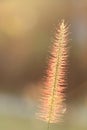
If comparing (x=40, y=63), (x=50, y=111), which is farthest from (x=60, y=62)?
(x=40, y=63)

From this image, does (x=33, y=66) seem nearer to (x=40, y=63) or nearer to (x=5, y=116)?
(x=40, y=63)

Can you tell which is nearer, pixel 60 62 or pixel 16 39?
pixel 60 62

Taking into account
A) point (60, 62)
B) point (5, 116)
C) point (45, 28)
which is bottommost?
point (5, 116)

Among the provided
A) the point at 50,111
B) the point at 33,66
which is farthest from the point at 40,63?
the point at 50,111

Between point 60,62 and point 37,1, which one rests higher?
point 37,1

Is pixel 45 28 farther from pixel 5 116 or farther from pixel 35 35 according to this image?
pixel 5 116

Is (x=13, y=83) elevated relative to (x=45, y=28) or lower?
lower
